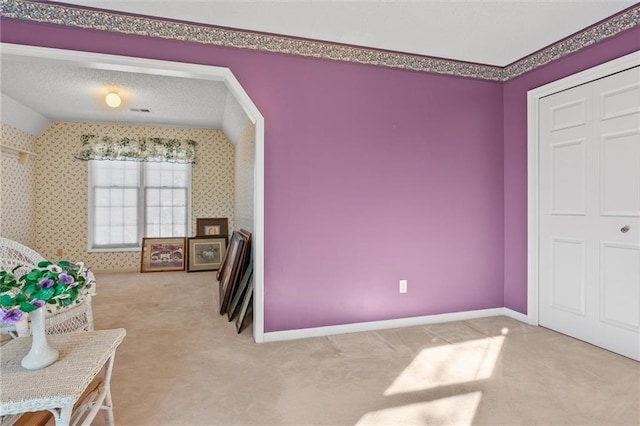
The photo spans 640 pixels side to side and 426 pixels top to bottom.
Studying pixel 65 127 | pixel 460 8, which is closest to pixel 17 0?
pixel 460 8

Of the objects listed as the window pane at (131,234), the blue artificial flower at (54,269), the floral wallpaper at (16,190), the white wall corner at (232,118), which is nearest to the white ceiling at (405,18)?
the white wall corner at (232,118)

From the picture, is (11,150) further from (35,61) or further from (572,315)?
(572,315)

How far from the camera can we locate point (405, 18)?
268 cm

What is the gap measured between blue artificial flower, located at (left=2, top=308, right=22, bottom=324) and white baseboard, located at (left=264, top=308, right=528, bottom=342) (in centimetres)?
184

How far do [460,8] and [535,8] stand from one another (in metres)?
0.55

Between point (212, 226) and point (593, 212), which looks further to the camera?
point (212, 226)

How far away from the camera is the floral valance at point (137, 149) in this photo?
5.93 metres

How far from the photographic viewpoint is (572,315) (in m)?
3.06

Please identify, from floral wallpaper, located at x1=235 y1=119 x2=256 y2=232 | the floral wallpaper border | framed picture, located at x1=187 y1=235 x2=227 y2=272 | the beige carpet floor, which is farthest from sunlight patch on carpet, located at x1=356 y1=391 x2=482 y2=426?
framed picture, located at x1=187 y1=235 x2=227 y2=272

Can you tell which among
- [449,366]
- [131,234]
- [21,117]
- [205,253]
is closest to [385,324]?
[449,366]

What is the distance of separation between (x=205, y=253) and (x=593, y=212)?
5.52 metres

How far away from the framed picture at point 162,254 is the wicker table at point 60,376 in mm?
4660

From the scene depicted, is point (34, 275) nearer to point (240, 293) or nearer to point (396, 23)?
point (240, 293)

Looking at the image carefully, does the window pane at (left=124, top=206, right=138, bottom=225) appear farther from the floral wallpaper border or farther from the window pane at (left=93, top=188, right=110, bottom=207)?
the floral wallpaper border
